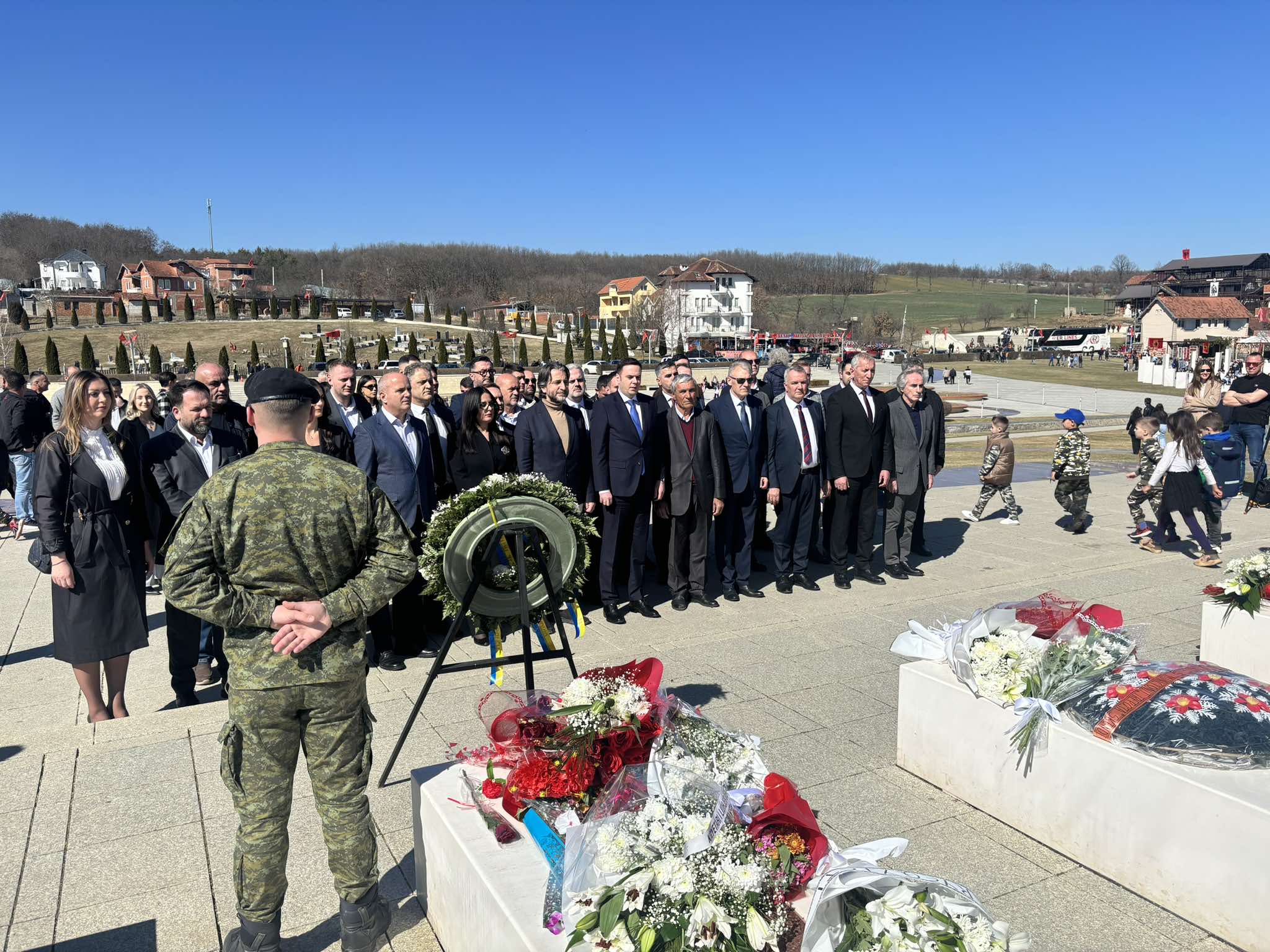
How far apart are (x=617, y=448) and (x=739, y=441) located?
4.35 feet

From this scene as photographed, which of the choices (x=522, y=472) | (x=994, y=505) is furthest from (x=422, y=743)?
(x=994, y=505)

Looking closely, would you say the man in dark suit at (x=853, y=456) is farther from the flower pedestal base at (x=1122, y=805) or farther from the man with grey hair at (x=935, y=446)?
the flower pedestal base at (x=1122, y=805)

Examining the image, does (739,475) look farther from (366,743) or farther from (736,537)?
(366,743)

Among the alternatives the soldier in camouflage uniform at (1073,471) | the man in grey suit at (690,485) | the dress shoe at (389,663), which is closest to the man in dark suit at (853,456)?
the man in grey suit at (690,485)

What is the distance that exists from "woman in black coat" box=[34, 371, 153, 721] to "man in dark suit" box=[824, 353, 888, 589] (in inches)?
241

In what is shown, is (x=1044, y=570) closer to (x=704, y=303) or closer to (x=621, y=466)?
(x=621, y=466)

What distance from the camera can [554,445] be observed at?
7473mm

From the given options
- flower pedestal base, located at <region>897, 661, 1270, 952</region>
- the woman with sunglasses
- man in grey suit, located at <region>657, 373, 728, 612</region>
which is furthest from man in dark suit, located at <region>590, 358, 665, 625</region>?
the woman with sunglasses

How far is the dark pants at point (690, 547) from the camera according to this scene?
25.9ft

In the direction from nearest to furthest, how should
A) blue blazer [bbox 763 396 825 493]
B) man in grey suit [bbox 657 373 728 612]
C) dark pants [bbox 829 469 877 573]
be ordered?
man in grey suit [bbox 657 373 728 612], blue blazer [bbox 763 396 825 493], dark pants [bbox 829 469 877 573]

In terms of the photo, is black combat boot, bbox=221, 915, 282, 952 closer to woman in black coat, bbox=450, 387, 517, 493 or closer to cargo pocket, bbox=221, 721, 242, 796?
cargo pocket, bbox=221, 721, 242, 796

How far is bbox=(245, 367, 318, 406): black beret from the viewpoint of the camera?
2.96m

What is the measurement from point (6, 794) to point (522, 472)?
4174 mm

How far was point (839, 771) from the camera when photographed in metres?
4.71
